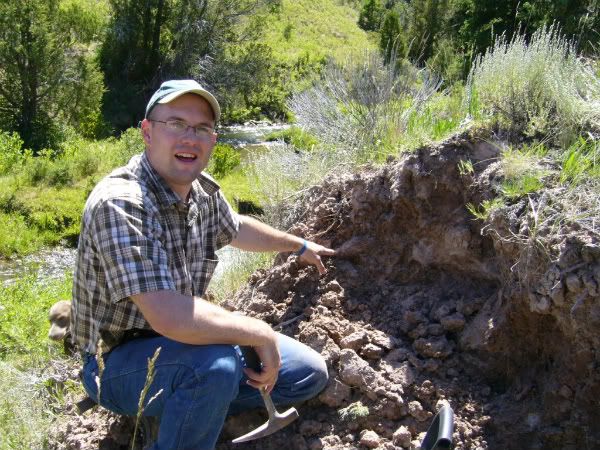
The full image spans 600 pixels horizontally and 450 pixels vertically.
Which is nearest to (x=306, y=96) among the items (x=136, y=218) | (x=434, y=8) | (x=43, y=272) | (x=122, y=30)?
(x=136, y=218)

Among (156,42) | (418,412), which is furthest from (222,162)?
(418,412)

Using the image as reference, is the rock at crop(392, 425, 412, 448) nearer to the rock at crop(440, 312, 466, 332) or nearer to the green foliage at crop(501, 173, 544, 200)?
the rock at crop(440, 312, 466, 332)

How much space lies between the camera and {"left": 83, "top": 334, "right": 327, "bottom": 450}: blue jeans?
7.77 feet

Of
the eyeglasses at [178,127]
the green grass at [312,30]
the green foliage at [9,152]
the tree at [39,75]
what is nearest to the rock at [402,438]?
the eyeglasses at [178,127]

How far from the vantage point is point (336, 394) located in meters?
2.89

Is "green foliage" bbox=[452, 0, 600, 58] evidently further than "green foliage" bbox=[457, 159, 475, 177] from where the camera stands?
Yes

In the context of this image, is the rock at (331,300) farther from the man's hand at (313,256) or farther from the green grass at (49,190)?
the green grass at (49,190)

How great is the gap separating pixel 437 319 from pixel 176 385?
1336 mm

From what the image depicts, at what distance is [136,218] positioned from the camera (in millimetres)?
2312

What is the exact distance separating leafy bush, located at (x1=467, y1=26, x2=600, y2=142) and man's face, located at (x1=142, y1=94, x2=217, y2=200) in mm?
1613

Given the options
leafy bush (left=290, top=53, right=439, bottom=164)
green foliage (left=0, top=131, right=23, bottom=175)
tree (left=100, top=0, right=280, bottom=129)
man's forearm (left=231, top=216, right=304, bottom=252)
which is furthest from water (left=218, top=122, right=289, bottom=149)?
man's forearm (left=231, top=216, right=304, bottom=252)

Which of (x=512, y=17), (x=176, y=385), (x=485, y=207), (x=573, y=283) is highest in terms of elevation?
(x=512, y=17)

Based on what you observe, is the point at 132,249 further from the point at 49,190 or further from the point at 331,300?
the point at 49,190

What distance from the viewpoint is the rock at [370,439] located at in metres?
2.70
